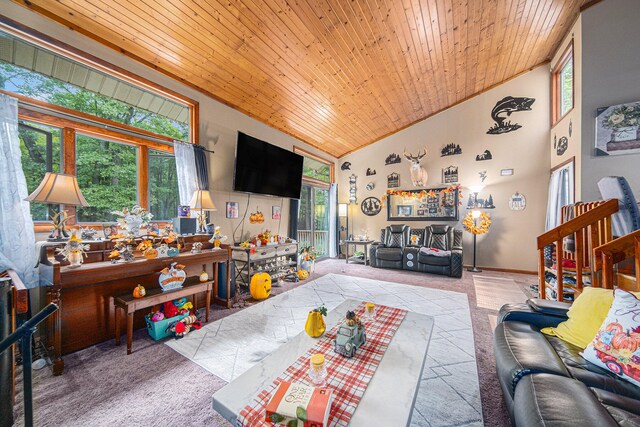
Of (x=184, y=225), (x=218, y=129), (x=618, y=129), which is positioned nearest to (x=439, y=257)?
(x=618, y=129)

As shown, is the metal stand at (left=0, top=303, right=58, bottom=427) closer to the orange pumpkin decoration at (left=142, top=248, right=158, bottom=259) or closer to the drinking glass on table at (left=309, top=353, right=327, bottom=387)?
the drinking glass on table at (left=309, top=353, right=327, bottom=387)

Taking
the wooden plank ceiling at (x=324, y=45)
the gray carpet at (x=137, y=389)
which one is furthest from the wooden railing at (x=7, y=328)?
the wooden plank ceiling at (x=324, y=45)

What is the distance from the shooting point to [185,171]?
3.09 m

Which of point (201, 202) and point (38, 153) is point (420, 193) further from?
point (38, 153)

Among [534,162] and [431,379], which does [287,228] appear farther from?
[534,162]

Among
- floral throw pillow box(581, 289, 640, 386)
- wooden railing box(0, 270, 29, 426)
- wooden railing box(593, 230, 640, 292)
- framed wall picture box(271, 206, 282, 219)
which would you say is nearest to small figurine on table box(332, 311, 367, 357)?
floral throw pillow box(581, 289, 640, 386)

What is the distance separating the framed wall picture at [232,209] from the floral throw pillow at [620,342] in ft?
12.9

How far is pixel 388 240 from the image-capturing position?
5.79 meters

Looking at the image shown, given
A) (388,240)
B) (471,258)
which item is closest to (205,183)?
(388,240)

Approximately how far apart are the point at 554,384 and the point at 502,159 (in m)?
5.47

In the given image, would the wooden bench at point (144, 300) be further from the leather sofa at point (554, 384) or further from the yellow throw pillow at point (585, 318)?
the yellow throw pillow at point (585, 318)

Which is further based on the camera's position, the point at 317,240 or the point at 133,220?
the point at 317,240

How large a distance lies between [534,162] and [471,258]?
A: 93.6 inches

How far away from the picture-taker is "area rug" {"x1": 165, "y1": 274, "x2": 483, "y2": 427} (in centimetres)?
153
